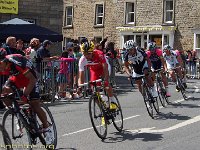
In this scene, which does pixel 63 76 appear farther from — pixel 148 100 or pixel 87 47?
pixel 87 47

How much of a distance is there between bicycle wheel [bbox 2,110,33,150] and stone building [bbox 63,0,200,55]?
30.0 metres

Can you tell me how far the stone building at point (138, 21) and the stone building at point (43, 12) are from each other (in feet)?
38.6

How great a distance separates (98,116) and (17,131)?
2.25 metres

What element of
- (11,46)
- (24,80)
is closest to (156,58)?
(11,46)

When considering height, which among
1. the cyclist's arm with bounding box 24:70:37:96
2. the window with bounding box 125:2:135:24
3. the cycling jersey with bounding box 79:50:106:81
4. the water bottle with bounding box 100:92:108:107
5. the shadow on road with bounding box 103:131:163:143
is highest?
the window with bounding box 125:2:135:24

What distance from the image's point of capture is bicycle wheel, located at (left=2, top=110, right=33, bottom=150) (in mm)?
7737

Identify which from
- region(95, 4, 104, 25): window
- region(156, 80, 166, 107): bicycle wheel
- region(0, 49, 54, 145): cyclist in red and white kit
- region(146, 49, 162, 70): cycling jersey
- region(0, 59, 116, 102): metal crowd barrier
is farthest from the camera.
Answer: region(95, 4, 104, 25): window

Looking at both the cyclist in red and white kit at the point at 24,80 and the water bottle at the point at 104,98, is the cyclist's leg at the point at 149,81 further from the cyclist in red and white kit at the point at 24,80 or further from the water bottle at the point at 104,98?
the cyclist in red and white kit at the point at 24,80

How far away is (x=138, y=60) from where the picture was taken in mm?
12961

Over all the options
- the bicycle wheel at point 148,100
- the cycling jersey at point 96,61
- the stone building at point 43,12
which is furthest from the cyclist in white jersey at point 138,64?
the stone building at point 43,12

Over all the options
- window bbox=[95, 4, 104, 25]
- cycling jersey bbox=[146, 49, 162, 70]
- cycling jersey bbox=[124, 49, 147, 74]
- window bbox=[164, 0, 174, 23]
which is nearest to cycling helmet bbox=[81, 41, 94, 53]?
cycling jersey bbox=[124, 49, 147, 74]

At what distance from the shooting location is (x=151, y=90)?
1258cm

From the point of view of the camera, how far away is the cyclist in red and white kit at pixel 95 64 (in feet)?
32.1

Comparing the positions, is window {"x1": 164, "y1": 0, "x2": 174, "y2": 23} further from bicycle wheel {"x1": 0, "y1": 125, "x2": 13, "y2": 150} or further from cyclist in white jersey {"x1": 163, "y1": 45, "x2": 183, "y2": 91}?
bicycle wheel {"x1": 0, "y1": 125, "x2": 13, "y2": 150}
